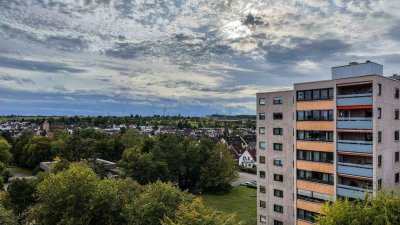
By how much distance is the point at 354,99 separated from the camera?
110ft

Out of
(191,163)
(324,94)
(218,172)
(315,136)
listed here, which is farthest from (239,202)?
(324,94)

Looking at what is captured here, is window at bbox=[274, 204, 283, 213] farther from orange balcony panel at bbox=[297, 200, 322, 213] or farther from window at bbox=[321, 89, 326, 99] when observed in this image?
window at bbox=[321, 89, 326, 99]

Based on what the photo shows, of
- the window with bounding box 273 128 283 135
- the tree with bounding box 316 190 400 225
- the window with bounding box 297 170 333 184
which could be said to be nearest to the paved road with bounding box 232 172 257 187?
the window with bounding box 273 128 283 135

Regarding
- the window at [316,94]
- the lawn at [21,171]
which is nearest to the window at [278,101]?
the window at [316,94]

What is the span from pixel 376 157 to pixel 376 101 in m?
5.24

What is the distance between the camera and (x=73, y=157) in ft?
244

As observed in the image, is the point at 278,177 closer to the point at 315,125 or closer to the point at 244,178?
the point at 315,125

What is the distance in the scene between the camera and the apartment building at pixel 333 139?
3288cm

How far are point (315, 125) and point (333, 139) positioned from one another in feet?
8.16

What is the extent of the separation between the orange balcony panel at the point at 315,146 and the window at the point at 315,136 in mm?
377

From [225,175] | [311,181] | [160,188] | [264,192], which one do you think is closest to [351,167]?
[311,181]

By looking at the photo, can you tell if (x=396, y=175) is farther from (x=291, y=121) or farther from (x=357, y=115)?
(x=291, y=121)

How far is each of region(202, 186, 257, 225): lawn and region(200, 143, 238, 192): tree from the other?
2745 millimetres

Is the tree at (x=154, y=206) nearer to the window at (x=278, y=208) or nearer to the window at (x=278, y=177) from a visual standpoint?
the window at (x=278, y=177)
